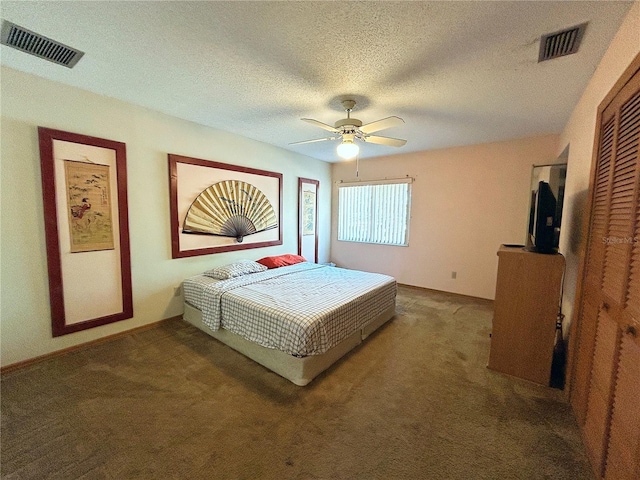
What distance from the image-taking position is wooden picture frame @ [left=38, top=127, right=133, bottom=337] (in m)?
2.24

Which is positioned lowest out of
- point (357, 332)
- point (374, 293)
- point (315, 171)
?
point (357, 332)

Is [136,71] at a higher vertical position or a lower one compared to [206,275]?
higher

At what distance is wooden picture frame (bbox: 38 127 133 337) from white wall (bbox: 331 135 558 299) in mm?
4017

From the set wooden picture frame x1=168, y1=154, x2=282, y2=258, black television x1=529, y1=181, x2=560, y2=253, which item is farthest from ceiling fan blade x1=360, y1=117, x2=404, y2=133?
wooden picture frame x1=168, y1=154, x2=282, y2=258

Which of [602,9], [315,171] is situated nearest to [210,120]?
[315,171]

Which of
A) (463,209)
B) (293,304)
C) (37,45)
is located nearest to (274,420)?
(293,304)

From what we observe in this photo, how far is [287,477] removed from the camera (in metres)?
1.29

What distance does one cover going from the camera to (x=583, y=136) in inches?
87.4

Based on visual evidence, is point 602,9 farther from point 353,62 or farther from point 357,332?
point 357,332

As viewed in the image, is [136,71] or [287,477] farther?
[136,71]

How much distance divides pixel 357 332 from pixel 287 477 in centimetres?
143

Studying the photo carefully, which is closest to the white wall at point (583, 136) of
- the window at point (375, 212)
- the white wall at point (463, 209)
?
the white wall at point (463, 209)

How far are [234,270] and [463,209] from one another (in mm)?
3620

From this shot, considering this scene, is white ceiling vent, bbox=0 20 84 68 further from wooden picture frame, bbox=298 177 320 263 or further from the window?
the window
